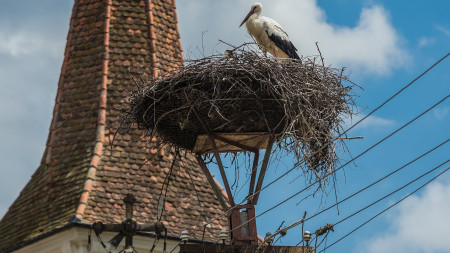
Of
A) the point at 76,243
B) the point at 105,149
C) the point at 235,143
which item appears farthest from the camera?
the point at 105,149

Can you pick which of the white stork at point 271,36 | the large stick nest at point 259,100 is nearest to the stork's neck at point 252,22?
the white stork at point 271,36

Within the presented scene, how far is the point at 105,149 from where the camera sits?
1011 inches

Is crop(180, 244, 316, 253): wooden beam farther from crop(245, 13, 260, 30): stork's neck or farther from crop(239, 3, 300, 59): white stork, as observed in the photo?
crop(245, 13, 260, 30): stork's neck

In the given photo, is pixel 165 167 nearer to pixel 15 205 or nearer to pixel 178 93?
pixel 15 205

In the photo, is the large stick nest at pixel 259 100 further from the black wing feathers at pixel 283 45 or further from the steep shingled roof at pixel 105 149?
the steep shingled roof at pixel 105 149

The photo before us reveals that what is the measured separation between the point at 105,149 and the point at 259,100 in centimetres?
831

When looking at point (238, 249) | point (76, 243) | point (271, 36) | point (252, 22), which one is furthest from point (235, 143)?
point (76, 243)

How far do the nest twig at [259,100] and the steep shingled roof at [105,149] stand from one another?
6101mm

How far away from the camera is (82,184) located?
984 inches

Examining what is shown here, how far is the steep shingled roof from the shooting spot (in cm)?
2481

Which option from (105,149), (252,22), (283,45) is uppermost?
(105,149)

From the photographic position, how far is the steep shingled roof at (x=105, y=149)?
2481cm

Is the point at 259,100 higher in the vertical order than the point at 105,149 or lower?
lower

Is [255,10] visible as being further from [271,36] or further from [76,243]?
[76,243]
